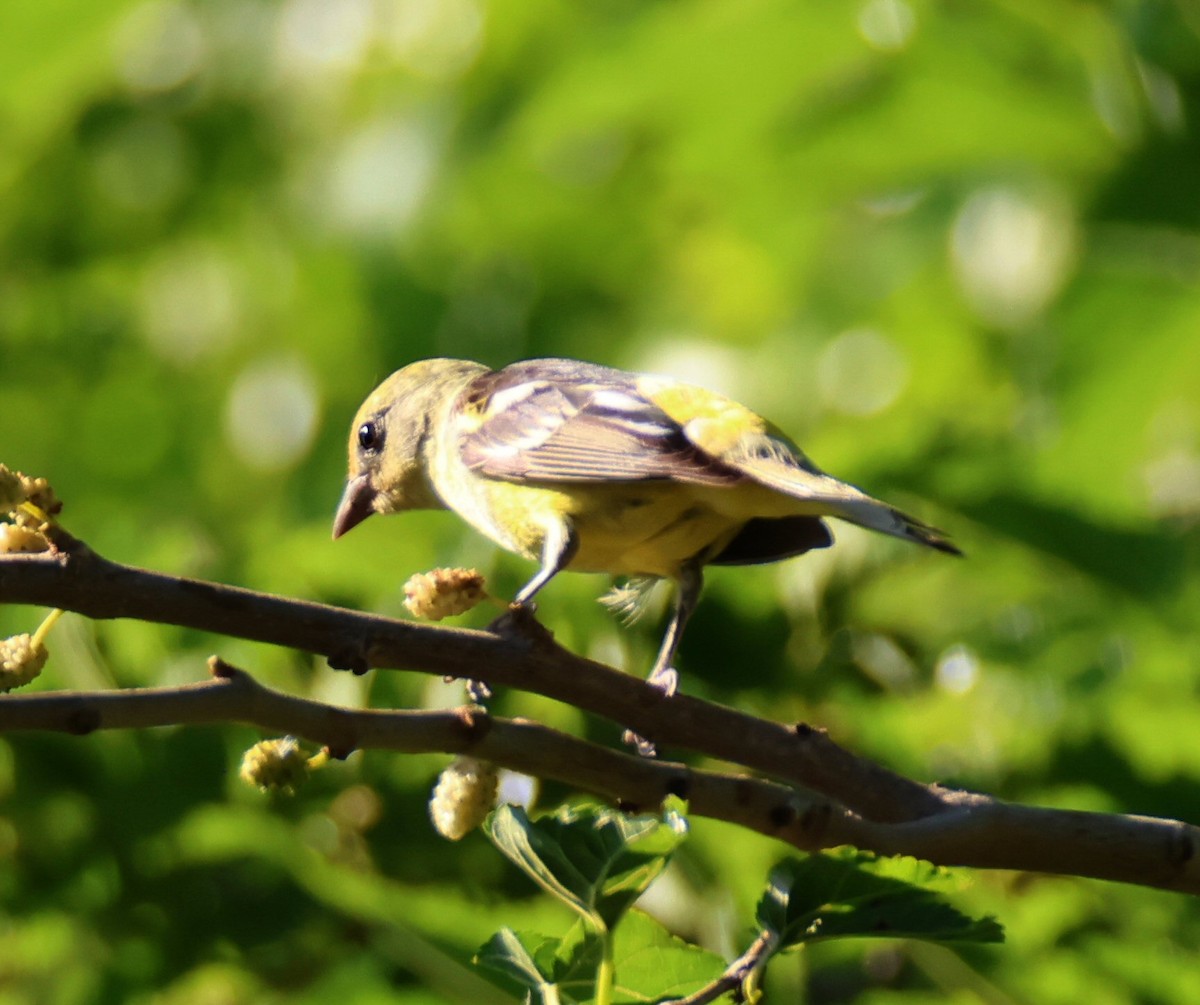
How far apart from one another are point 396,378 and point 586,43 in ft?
5.80

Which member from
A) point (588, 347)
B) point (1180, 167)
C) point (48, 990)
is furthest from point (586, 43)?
point (48, 990)

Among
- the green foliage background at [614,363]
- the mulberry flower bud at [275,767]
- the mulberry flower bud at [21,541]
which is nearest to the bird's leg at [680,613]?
the green foliage background at [614,363]

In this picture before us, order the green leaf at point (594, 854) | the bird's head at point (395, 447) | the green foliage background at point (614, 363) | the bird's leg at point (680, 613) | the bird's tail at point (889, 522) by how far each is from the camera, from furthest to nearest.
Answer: the bird's head at point (395, 447)
the green foliage background at point (614, 363)
the bird's leg at point (680, 613)
the bird's tail at point (889, 522)
the green leaf at point (594, 854)

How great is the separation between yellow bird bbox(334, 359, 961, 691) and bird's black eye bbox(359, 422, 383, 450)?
0.16m

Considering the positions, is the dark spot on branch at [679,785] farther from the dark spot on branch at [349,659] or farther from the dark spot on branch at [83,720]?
the dark spot on branch at [83,720]

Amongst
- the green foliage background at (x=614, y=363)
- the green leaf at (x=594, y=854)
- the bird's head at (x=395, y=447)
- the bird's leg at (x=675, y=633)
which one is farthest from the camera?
the bird's head at (x=395, y=447)

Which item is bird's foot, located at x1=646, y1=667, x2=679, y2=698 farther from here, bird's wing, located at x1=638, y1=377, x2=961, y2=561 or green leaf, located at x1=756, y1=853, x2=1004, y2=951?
green leaf, located at x1=756, y1=853, x2=1004, y2=951

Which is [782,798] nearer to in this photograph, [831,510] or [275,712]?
[275,712]

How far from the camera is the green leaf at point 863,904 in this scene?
1.63 m

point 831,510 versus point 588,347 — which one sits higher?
point 831,510

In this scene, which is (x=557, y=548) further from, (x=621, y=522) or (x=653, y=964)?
(x=653, y=964)

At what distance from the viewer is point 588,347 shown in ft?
20.1

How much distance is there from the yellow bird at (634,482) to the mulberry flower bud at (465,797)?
2.08 ft

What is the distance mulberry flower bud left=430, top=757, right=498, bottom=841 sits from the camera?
5.74 feet
